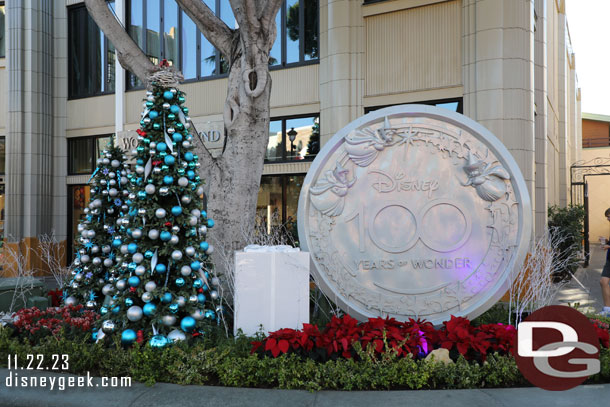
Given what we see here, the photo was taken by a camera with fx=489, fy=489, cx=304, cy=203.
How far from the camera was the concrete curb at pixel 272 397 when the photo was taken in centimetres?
364

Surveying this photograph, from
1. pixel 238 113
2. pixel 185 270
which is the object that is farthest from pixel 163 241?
pixel 238 113

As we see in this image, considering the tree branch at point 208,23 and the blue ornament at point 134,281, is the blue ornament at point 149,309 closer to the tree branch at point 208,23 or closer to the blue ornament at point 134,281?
the blue ornament at point 134,281

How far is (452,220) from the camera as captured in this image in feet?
17.9

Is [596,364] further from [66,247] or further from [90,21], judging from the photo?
[90,21]

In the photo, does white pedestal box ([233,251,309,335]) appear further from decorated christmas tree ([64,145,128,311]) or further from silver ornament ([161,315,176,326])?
decorated christmas tree ([64,145,128,311])

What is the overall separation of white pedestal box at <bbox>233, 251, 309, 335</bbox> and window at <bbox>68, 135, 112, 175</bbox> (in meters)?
12.4

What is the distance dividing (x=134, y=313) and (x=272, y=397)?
6.30ft

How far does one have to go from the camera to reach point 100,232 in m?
6.89

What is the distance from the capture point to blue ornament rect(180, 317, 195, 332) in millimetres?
4977

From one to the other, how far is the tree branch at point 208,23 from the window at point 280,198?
5.62m

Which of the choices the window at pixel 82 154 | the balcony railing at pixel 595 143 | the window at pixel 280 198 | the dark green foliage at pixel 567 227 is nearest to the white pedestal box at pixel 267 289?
the window at pixel 280 198

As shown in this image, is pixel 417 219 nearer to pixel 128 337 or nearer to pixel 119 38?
pixel 128 337

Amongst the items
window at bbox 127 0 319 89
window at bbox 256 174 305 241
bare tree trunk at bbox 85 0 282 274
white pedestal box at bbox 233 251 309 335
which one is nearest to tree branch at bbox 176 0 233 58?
bare tree trunk at bbox 85 0 282 274

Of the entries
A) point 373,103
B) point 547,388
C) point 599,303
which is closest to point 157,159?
point 547,388
